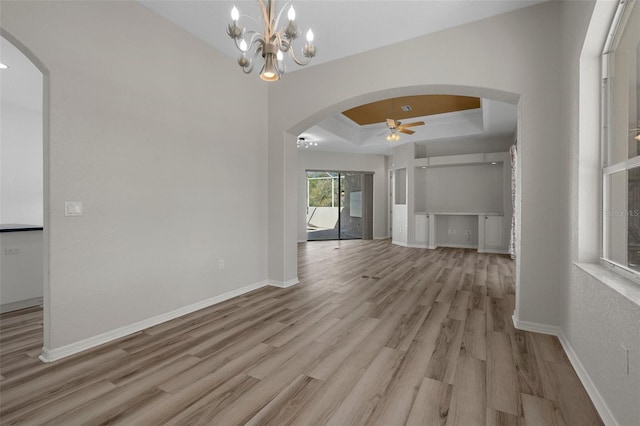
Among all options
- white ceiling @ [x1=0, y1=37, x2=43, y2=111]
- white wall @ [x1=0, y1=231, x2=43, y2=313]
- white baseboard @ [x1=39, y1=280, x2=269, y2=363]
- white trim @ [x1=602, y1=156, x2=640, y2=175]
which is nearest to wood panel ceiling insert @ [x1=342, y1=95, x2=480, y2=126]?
white trim @ [x1=602, y1=156, x2=640, y2=175]

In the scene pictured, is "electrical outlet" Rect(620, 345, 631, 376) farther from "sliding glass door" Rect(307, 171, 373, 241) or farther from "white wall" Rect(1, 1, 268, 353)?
"sliding glass door" Rect(307, 171, 373, 241)

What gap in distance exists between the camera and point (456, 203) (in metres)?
8.34

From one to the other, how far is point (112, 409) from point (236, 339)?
40.0 inches

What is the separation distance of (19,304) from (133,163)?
8.25 feet

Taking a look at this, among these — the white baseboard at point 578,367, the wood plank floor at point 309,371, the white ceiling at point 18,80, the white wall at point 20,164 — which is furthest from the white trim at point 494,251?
the white wall at point 20,164

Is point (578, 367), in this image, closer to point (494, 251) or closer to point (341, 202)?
point (494, 251)

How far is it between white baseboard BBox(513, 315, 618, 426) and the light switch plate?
381 cm

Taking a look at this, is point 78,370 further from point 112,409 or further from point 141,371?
point 112,409

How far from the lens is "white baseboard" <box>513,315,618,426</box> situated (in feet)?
5.10

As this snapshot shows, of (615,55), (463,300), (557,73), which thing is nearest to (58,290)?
(463,300)

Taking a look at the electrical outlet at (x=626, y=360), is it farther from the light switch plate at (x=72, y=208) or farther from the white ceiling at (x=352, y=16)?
the light switch plate at (x=72, y=208)

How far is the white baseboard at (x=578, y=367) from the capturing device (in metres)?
1.55

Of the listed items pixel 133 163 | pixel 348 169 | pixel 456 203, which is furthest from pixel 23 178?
pixel 456 203

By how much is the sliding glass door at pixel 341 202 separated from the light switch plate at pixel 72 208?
787 centimetres
